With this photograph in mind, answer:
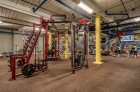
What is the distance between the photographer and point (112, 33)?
1134 centimetres

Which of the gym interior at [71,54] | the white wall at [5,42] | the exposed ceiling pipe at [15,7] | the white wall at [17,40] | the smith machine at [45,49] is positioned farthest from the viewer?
the white wall at [17,40]

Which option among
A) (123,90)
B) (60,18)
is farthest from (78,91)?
(60,18)

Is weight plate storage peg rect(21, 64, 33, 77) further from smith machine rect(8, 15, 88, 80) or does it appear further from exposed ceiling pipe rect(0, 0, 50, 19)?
exposed ceiling pipe rect(0, 0, 50, 19)

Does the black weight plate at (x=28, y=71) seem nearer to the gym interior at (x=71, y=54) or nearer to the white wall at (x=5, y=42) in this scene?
the gym interior at (x=71, y=54)

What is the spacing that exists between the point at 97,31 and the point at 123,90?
4.62 meters

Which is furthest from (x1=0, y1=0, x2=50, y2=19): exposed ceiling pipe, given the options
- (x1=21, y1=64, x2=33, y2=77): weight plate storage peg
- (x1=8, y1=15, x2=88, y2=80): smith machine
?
(x1=21, y1=64, x2=33, y2=77): weight plate storage peg

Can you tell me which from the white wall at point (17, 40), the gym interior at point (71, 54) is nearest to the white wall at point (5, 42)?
the gym interior at point (71, 54)

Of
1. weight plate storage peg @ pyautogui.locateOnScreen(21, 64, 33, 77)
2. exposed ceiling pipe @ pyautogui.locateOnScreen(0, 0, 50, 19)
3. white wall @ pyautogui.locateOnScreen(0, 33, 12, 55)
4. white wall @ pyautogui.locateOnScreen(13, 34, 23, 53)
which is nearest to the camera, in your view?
weight plate storage peg @ pyautogui.locateOnScreen(21, 64, 33, 77)

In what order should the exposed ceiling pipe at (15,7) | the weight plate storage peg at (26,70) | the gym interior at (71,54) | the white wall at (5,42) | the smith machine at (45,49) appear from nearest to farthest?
the gym interior at (71,54)
the weight plate storage peg at (26,70)
the smith machine at (45,49)
the exposed ceiling pipe at (15,7)
the white wall at (5,42)

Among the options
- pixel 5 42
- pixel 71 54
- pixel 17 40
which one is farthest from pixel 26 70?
pixel 17 40

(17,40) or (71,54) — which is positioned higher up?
(17,40)

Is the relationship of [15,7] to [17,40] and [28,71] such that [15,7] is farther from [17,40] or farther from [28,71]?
[17,40]

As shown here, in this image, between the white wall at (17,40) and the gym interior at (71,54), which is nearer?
the gym interior at (71,54)

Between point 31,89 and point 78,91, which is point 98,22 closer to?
point 78,91
